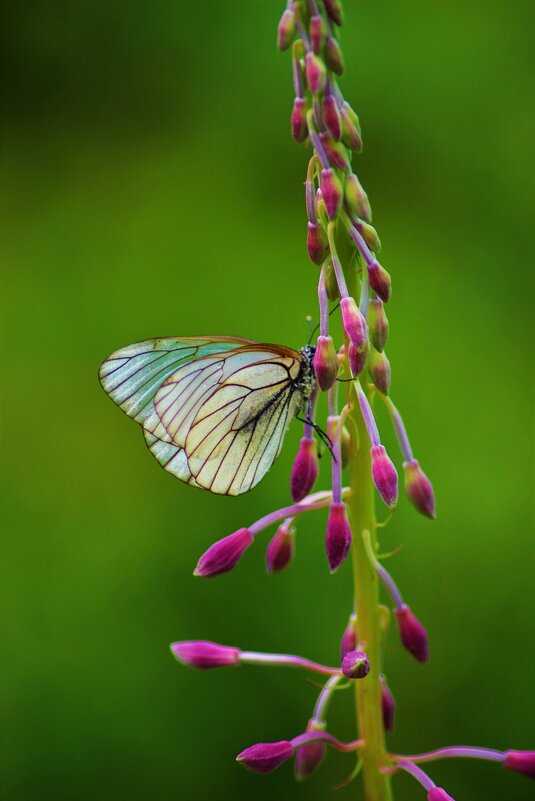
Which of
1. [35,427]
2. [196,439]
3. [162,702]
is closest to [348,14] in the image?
[35,427]

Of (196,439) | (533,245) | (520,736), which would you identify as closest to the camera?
(196,439)

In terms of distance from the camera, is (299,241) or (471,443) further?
(299,241)

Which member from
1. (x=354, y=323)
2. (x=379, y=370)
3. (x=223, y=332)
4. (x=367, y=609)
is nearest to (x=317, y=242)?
(x=354, y=323)

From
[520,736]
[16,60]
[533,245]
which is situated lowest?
[520,736]

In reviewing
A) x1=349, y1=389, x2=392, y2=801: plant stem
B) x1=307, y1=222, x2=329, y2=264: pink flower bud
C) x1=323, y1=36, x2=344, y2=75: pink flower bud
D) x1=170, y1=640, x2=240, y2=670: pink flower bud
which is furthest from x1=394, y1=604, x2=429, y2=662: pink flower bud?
x1=323, y1=36, x2=344, y2=75: pink flower bud

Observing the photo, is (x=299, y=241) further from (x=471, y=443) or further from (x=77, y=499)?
(x=77, y=499)

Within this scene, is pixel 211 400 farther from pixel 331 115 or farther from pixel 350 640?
pixel 331 115

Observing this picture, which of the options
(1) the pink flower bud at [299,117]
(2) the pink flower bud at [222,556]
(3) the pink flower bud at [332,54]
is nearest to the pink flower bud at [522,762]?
Result: (2) the pink flower bud at [222,556]
